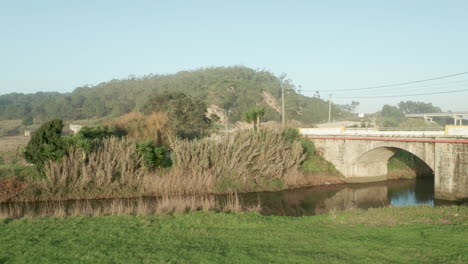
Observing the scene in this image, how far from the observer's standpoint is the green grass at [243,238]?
37.3 ft

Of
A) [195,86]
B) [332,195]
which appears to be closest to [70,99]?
[195,86]

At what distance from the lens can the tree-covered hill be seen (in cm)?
9275

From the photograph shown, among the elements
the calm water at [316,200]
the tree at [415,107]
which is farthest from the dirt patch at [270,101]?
the calm water at [316,200]

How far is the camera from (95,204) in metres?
25.5

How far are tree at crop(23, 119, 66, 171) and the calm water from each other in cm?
349

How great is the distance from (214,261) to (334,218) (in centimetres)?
811

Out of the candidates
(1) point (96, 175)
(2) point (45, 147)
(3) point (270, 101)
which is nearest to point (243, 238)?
(1) point (96, 175)

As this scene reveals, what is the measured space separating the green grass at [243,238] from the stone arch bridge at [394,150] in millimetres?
10339

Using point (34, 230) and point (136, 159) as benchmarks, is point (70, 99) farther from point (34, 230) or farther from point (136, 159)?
point (34, 230)

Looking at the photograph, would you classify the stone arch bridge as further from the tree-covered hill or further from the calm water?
the tree-covered hill

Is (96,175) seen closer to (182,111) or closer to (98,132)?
(98,132)

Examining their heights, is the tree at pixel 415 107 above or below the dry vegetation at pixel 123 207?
above

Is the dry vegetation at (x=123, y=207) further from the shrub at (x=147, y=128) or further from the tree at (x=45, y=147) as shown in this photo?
the shrub at (x=147, y=128)

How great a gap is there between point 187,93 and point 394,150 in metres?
76.4
